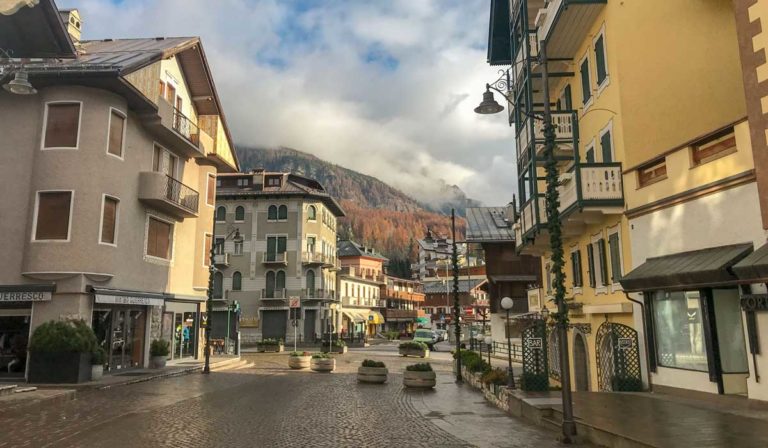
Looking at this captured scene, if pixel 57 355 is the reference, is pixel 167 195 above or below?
above

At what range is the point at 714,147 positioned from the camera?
1197 centimetres

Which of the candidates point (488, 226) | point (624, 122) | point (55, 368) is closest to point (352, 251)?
point (488, 226)

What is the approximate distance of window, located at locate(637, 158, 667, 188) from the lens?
44.8 feet

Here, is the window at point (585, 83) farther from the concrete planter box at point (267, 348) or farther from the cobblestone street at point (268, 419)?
the concrete planter box at point (267, 348)

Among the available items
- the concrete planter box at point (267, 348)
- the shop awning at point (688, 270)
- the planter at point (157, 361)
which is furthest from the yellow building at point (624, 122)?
the concrete planter box at point (267, 348)

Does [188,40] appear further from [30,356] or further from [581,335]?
[581,335]

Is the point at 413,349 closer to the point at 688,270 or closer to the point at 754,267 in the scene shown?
the point at 688,270

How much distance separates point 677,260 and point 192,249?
80.9 ft

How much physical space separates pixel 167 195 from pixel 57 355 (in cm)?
884

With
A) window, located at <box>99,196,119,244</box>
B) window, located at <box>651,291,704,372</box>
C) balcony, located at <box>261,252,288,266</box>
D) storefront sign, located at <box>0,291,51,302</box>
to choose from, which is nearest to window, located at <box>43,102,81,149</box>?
window, located at <box>99,196,119,244</box>

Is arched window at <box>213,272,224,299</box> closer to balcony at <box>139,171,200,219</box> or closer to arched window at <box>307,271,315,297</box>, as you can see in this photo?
arched window at <box>307,271,315,297</box>

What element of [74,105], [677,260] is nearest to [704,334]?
[677,260]

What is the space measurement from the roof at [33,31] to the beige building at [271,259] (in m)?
40.6

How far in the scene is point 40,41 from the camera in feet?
57.9
